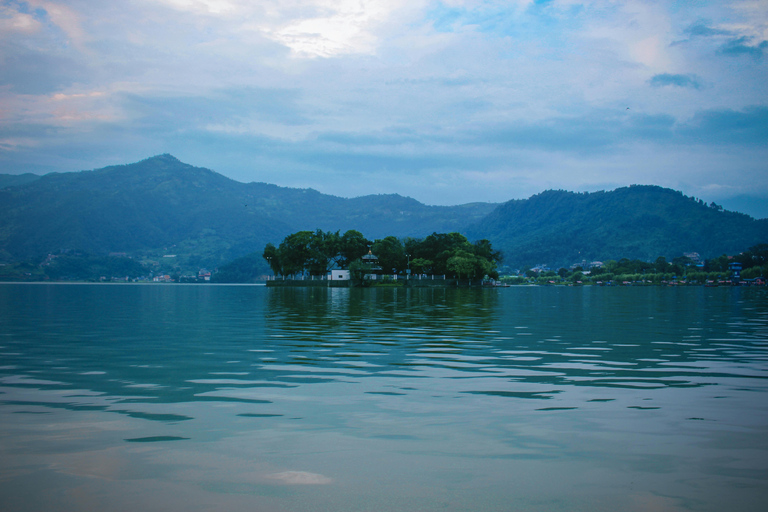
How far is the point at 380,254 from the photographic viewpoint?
161m

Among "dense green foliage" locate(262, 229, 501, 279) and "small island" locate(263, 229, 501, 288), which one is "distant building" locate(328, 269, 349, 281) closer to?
"small island" locate(263, 229, 501, 288)

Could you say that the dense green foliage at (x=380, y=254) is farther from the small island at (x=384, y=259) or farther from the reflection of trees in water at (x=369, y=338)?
the reflection of trees in water at (x=369, y=338)

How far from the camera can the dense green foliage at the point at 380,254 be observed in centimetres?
15275

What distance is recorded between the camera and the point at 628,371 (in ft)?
49.6

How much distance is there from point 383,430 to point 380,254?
151647mm

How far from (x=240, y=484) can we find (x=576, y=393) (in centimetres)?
793

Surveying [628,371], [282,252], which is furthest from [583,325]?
[282,252]

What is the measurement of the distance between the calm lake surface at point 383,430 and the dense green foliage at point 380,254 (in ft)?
423

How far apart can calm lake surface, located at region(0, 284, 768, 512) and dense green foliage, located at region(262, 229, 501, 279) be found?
12902 centimetres

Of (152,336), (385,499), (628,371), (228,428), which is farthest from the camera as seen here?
(152,336)

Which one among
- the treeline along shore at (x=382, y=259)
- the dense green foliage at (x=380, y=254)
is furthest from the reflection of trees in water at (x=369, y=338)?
the dense green foliage at (x=380, y=254)

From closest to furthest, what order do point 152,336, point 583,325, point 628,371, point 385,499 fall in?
point 385,499
point 628,371
point 152,336
point 583,325

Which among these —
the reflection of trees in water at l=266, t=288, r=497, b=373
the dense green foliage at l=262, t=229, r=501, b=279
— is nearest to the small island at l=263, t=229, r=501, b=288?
the dense green foliage at l=262, t=229, r=501, b=279

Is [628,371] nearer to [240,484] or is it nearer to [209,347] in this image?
[240,484]
